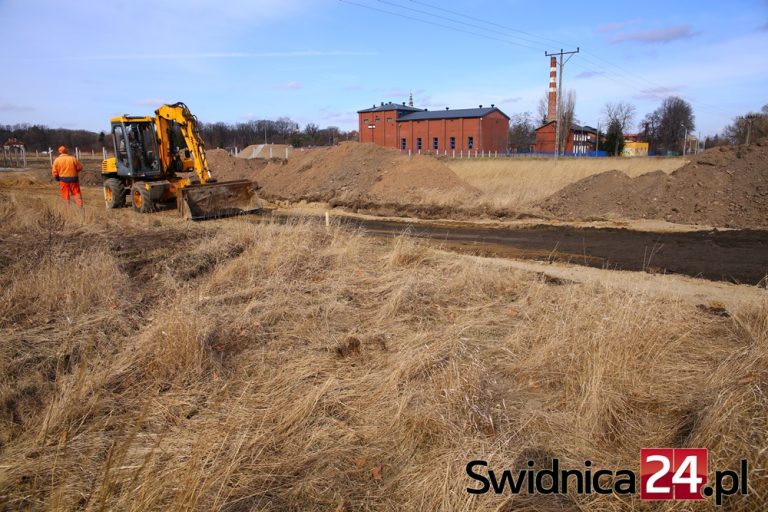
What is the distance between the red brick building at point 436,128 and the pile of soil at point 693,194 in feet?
161

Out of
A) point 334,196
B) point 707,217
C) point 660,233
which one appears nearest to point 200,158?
point 334,196

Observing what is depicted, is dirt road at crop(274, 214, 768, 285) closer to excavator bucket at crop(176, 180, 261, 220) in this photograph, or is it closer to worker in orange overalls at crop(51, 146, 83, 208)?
excavator bucket at crop(176, 180, 261, 220)

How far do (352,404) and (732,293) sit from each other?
238 inches

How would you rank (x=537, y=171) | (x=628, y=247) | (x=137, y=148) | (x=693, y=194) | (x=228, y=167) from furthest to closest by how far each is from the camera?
(x=228, y=167), (x=537, y=171), (x=137, y=148), (x=693, y=194), (x=628, y=247)

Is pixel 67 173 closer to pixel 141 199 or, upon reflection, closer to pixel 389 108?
pixel 141 199

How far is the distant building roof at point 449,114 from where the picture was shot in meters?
67.3

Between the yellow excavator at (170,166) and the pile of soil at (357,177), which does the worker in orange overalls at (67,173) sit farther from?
the pile of soil at (357,177)

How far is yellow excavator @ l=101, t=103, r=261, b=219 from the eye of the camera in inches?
580

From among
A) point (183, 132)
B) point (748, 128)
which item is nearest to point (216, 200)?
point (183, 132)

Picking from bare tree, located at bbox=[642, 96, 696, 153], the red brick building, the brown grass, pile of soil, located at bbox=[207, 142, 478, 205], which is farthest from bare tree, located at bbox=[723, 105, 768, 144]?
the brown grass

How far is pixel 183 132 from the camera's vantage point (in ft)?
49.0

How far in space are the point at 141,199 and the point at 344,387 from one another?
44.2 feet

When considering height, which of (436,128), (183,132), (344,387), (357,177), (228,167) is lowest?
(344,387)

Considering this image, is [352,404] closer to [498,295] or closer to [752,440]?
[752,440]
